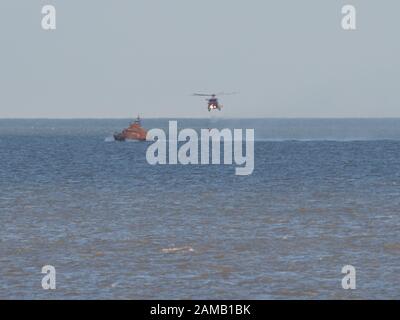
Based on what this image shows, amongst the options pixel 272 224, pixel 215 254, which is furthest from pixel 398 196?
pixel 215 254

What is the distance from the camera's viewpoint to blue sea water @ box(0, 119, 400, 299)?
42.7 metres

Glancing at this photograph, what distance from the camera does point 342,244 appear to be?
178 ft

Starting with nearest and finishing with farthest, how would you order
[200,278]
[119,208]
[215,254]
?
[200,278] < [215,254] < [119,208]

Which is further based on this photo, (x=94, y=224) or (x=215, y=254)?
(x=94, y=224)

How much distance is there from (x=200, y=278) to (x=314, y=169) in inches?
3287

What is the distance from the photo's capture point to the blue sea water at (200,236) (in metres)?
42.7

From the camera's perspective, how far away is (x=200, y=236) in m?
57.9

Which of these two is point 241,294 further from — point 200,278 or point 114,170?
point 114,170

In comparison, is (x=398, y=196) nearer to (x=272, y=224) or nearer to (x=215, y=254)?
(x=272, y=224)

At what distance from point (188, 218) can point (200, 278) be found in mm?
A: 22890

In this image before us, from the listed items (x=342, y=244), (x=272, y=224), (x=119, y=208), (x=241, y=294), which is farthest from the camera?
(x=119, y=208)
